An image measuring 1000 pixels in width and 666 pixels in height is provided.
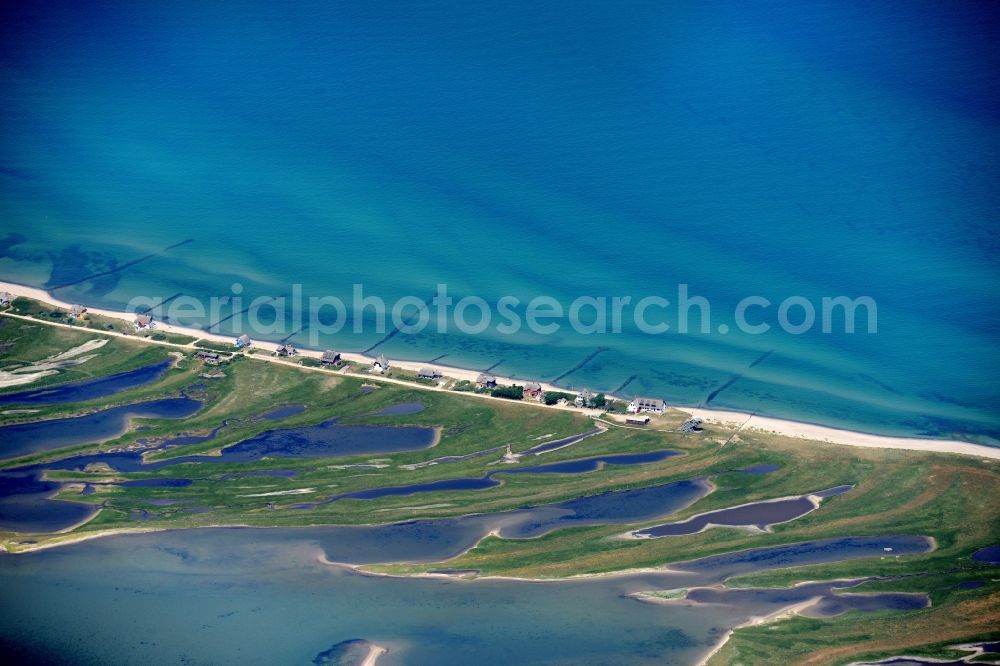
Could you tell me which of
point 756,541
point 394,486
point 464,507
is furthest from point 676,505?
point 394,486

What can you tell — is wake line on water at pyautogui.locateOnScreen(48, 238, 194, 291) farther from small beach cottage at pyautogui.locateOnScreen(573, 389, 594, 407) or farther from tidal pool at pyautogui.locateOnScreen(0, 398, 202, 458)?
small beach cottage at pyautogui.locateOnScreen(573, 389, 594, 407)

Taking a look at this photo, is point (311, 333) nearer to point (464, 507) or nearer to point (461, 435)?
point (461, 435)

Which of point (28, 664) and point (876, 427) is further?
point (876, 427)

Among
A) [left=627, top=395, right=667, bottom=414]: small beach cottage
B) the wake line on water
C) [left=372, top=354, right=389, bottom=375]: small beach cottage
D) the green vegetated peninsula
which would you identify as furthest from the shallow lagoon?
the wake line on water

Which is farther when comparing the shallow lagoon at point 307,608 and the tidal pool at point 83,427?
the tidal pool at point 83,427

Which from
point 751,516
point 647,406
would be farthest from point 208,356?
point 751,516

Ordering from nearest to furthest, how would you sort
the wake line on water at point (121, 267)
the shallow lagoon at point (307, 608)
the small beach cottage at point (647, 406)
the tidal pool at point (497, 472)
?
1. the shallow lagoon at point (307, 608)
2. the tidal pool at point (497, 472)
3. the small beach cottage at point (647, 406)
4. the wake line on water at point (121, 267)

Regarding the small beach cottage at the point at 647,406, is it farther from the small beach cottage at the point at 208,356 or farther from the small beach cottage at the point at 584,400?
the small beach cottage at the point at 208,356

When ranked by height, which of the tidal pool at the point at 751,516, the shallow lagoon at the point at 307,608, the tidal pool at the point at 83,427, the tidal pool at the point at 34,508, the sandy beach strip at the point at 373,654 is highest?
the tidal pool at the point at 83,427

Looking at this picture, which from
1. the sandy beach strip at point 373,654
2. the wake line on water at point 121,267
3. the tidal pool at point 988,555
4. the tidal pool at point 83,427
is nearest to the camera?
the sandy beach strip at point 373,654

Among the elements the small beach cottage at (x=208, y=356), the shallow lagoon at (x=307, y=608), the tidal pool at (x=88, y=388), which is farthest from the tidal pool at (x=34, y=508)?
the small beach cottage at (x=208, y=356)

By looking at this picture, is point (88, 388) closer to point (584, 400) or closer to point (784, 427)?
point (584, 400)
